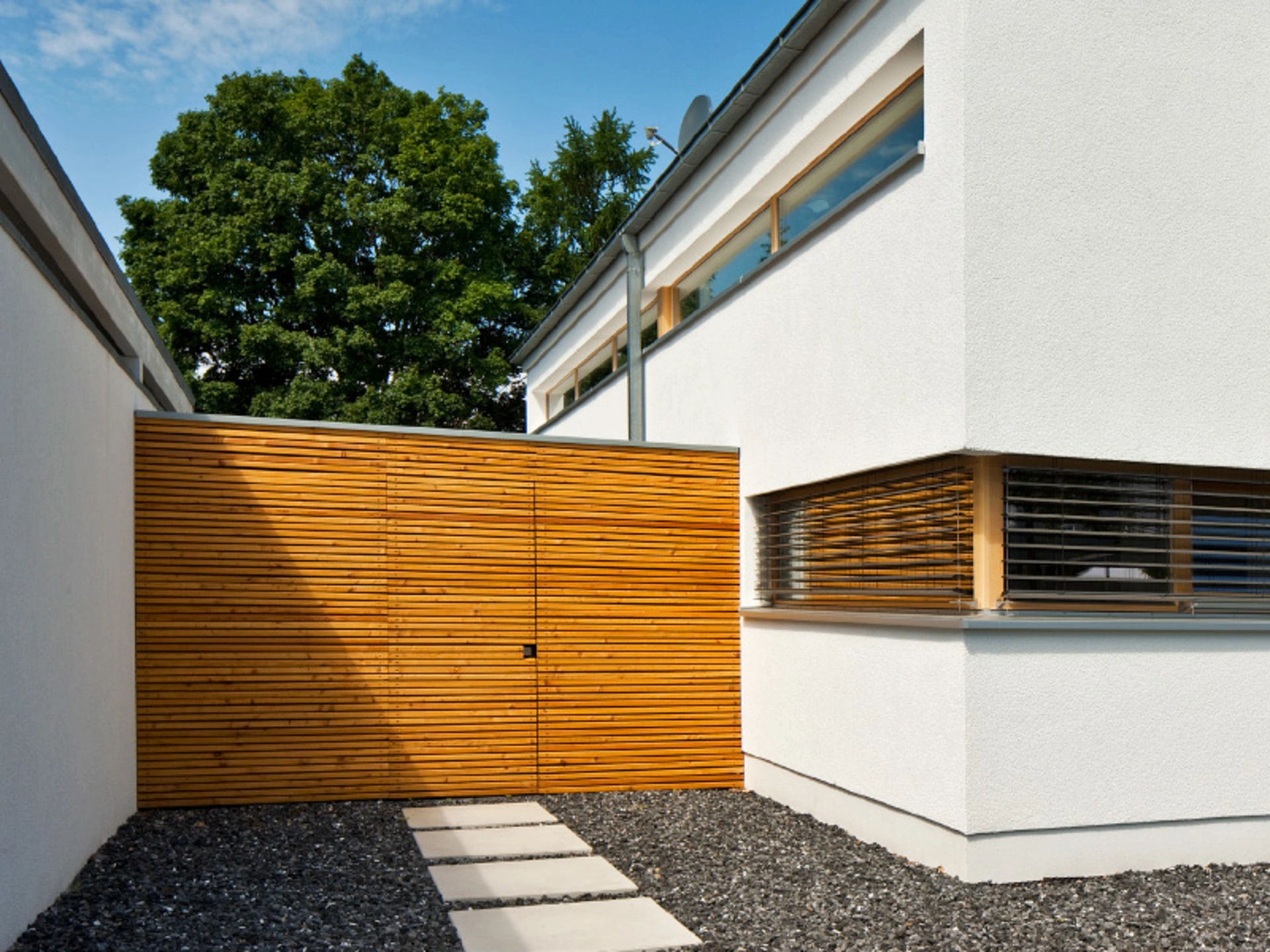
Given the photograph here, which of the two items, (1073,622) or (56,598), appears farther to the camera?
(1073,622)

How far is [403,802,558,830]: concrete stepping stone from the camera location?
7.08 m

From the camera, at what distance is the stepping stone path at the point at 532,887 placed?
4754 mm

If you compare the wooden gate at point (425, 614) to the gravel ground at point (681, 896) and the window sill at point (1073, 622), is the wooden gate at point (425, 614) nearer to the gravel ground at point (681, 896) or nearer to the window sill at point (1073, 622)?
the gravel ground at point (681, 896)

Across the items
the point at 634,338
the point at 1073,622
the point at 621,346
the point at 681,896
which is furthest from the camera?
the point at 621,346

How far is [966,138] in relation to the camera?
19.0 ft

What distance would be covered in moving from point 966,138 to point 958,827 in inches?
139

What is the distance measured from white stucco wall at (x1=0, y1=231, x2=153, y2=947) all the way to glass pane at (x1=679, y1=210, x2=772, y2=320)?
4.68 m

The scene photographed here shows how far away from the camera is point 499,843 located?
6.55 metres

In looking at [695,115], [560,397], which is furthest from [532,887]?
[560,397]

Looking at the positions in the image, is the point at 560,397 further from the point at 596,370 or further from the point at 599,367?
the point at 599,367

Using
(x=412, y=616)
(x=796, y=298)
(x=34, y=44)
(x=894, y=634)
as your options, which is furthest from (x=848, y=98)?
(x=34, y=44)

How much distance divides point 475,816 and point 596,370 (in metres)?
7.87

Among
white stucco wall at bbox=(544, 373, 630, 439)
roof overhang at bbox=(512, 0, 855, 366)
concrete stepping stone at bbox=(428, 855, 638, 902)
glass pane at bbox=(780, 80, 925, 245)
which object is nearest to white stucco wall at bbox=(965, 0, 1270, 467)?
glass pane at bbox=(780, 80, 925, 245)

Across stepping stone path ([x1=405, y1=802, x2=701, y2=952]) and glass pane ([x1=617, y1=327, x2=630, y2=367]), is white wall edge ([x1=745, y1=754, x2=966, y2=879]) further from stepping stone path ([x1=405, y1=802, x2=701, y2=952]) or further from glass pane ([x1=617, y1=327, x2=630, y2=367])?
glass pane ([x1=617, y1=327, x2=630, y2=367])
